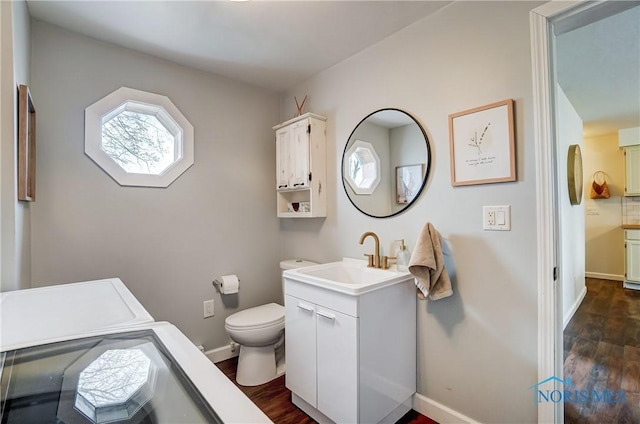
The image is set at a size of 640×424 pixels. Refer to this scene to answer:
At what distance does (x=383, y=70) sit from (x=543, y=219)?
1.33 meters

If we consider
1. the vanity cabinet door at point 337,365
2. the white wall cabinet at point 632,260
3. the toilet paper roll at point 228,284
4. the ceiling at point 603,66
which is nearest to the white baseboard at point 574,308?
the white wall cabinet at point 632,260

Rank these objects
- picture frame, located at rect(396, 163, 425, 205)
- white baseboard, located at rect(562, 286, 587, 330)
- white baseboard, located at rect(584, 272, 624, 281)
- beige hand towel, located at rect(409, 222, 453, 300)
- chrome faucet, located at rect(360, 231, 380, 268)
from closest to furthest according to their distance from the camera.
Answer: beige hand towel, located at rect(409, 222, 453, 300)
picture frame, located at rect(396, 163, 425, 205)
chrome faucet, located at rect(360, 231, 380, 268)
white baseboard, located at rect(562, 286, 587, 330)
white baseboard, located at rect(584, 272, 624, 281)

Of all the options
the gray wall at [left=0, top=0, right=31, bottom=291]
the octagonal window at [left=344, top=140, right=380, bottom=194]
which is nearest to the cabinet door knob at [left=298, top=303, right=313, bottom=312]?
the octagonal window at [left=344, top=140, right=380, bottom=194]

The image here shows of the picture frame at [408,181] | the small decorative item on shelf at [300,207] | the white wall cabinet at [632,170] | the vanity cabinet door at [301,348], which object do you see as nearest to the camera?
the vanity cabinet door at [301,348]

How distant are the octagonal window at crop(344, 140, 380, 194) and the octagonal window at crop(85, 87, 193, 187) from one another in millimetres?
1250

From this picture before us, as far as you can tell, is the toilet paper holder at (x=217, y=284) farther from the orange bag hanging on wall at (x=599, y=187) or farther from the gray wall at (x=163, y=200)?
the orange bag hanging on wall at (x=599, y=187)

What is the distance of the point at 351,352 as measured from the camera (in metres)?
1.42

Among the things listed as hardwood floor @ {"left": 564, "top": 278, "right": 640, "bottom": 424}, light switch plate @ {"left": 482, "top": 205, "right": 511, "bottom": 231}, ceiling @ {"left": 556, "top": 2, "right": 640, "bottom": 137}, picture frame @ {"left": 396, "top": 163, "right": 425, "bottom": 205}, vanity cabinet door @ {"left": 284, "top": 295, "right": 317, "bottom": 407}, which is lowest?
hardwood floor @ {"left": 564, "top": 278, "right": 640, "bottom": 424}

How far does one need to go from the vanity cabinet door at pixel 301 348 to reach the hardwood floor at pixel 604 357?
1.48 meters

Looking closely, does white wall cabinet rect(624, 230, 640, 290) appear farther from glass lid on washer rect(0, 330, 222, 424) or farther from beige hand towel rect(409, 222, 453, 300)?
glass lid on washer rect(0, 330, 222, 424)

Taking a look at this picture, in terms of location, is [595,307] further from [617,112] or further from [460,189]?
[460,189]

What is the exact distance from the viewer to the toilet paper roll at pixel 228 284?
2293 mm

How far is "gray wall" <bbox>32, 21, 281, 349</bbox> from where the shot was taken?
173 centimetres

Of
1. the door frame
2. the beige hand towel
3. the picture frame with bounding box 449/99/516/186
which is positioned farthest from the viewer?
the beige hand towel
